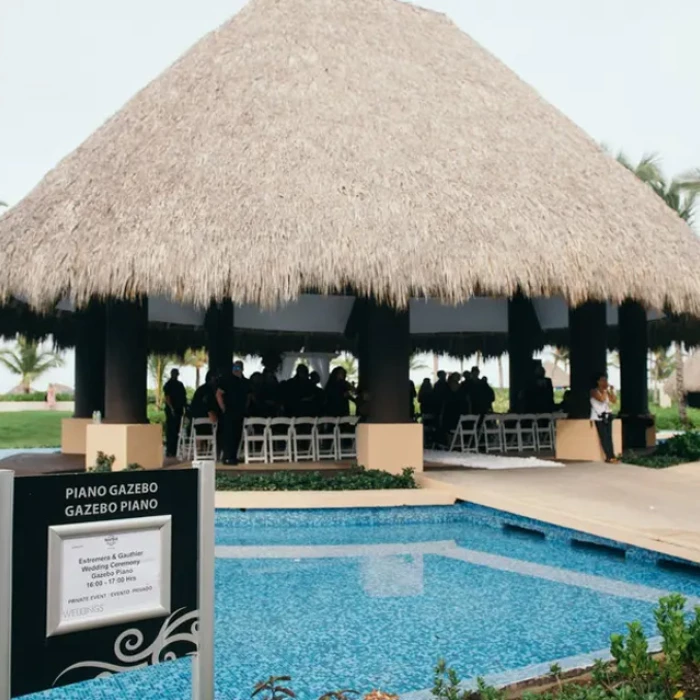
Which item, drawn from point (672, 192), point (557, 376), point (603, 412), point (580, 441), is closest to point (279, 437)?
point (580, 441)

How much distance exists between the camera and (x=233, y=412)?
36.5 ft

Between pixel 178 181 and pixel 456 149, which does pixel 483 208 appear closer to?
pixel 456 149

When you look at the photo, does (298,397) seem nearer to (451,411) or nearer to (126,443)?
(451,411)

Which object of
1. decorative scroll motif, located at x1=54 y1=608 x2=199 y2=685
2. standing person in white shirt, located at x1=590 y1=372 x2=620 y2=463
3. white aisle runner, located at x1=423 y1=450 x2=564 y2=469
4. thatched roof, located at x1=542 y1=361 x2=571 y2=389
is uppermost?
thatched roof, located at x1=542 y1=361 x2=571 y2=389

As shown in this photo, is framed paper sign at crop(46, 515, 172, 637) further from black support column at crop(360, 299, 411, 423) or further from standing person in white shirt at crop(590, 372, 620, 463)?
standing person in white shirt at crop(590, 372, 620, 463)

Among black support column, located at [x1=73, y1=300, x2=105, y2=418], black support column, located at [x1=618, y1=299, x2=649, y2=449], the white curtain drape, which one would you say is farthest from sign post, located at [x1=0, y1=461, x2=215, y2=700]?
the white curtain drape

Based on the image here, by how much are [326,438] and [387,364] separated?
236 centimetres

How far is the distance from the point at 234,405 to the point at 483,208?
4097 millimetres

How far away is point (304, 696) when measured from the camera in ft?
12.9

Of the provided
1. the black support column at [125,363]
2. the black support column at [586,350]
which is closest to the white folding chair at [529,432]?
the black support column at [586,350]

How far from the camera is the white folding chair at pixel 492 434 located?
536 inches

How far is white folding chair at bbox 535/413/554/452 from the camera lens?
1405 centimetres

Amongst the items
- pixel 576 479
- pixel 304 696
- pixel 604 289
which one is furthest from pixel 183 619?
pixel 604 289

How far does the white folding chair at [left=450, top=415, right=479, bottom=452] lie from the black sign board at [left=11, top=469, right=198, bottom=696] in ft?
34.6
